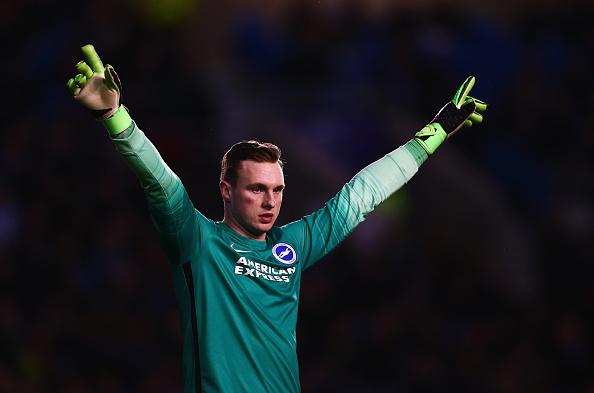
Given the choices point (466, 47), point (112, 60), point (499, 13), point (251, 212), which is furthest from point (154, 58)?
point (251, 212)

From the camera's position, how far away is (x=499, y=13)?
44.5 ft

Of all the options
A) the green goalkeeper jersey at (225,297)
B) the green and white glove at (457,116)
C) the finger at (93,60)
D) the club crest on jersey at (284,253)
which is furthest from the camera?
the green and white glove at (457,116)

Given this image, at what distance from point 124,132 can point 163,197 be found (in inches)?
12.8

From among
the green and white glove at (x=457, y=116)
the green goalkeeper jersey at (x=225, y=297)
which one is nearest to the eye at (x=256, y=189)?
the green goalkeeper jersey at (x=225, y=297)

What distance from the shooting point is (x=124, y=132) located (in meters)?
4.59

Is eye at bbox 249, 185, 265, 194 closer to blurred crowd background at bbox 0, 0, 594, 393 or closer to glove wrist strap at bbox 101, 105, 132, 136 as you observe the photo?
glove wrist strap at bbox 101, 105, 132, 136

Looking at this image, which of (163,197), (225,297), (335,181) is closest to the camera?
(163,197)

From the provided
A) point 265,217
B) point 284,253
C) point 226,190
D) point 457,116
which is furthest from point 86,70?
point 457,116

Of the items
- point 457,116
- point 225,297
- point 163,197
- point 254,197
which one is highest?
point 457,116

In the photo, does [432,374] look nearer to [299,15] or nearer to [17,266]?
[17,266]

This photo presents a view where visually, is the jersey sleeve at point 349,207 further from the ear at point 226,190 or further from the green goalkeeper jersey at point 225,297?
the ear at point 226,190

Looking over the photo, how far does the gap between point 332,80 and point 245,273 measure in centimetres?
699

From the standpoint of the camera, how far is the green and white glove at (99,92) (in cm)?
456

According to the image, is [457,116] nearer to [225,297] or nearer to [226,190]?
[226,190]
